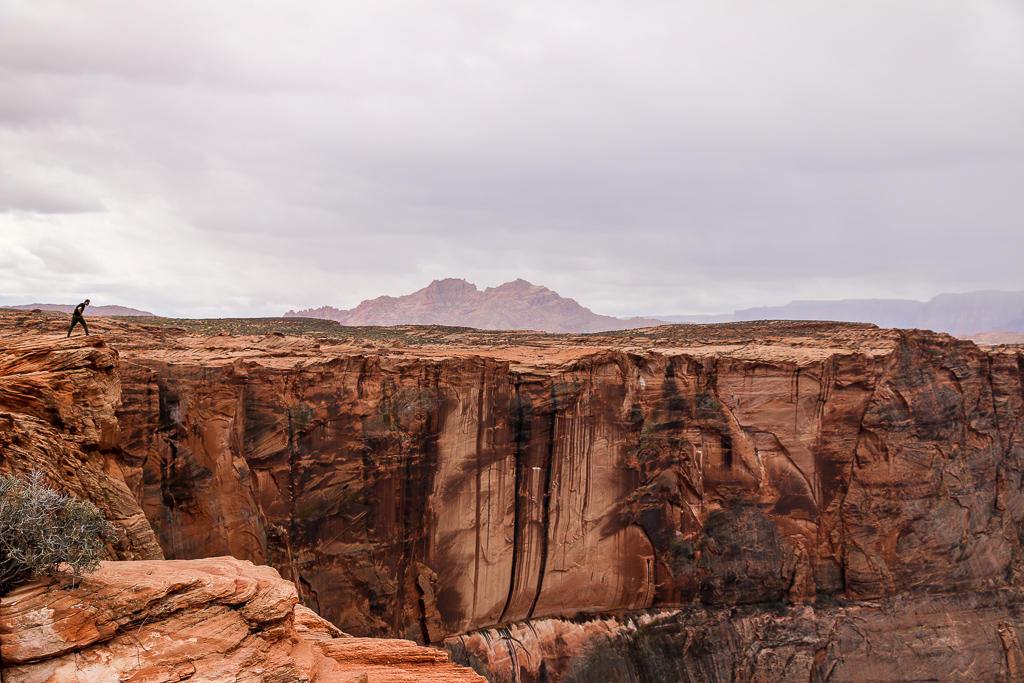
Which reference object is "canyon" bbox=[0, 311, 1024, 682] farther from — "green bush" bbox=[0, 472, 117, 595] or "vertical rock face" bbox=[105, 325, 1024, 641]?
"green bush" bbox=[0, 472, 117, 595]

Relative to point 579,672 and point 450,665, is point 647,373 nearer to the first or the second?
point 579,672

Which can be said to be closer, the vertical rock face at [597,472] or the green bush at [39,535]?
the green bush at [39,535]

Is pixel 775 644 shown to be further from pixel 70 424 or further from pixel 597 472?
pixel 70 424

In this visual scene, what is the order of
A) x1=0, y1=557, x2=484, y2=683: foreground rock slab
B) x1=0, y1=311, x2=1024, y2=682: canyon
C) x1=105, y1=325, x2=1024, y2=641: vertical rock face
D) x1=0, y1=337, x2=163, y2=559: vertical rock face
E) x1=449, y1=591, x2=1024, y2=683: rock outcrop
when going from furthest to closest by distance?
x1=449, y1=591, x2=1024, y2=683: rock outcrop, x1=0, y1=311, x2=1024, y2=682: canyon, x1=105, y1=325, x2=1024, y2=641: vertical rock face, x1=0, y1=337, x2=163, y2=559: vertical rock face, x1=0, y1=557, x2=484, y2=683: foreground rock slab

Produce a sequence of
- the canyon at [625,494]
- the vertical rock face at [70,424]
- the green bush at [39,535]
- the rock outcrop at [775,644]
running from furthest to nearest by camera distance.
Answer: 1. the rock outcrop at [775,644]
2. the canyon at [625,494]
3. the vertical rock face at [70,424]
4. the green bush at [39,535]

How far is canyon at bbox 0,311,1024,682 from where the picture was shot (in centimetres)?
2022

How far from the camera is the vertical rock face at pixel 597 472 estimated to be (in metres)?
20.0

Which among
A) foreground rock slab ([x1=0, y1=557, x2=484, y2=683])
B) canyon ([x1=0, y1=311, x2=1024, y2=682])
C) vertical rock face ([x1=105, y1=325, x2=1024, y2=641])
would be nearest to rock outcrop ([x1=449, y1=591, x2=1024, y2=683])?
canyon ([x1=0, y1=311, x2=1024, y2=682])

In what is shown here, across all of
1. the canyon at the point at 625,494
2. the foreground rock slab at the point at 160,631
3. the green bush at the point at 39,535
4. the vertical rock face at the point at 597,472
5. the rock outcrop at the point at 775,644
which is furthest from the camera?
the rock outcrop at the point at 775,644

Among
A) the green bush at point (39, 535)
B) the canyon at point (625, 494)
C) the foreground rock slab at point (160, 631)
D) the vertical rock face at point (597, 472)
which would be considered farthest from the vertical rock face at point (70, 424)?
the vertical rock face at point (597, 472)

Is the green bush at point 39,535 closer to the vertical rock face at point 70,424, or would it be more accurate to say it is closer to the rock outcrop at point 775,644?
the vertical rock face at point 70,424

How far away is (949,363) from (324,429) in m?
29.1

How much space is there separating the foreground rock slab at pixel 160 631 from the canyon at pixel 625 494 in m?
11.0

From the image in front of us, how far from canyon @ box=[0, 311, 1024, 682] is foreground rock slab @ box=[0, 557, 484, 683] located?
10992 mm
